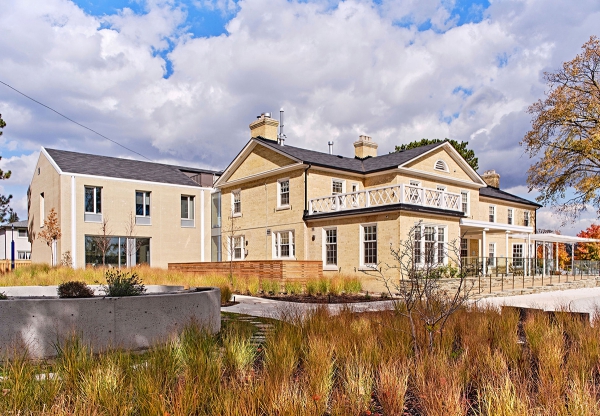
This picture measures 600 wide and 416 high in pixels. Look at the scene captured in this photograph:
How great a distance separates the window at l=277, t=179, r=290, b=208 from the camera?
91.1 ft

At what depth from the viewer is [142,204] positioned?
107ft

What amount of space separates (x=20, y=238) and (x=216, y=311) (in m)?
52.8

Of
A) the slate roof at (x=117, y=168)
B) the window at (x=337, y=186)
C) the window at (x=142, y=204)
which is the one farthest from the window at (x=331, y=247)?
the slate roof at (x=117, y=168)

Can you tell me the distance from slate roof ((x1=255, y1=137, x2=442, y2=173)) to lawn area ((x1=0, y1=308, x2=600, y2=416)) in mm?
19633

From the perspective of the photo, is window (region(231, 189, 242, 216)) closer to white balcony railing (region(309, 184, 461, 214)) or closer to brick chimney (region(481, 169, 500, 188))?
white balcony railing (region(309, 184, 461, 214))

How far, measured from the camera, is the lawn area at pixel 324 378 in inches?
171

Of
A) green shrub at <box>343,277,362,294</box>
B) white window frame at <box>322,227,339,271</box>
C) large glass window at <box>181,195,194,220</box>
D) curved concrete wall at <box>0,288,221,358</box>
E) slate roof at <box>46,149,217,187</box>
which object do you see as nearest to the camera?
curved concrete wall at <box>0,288,221,358</box>

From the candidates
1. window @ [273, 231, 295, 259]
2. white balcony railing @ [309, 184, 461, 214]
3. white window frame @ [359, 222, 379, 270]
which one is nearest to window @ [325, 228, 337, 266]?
white balcony railing @ [309, 184, 461, 214]

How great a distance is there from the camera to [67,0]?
42.6ft

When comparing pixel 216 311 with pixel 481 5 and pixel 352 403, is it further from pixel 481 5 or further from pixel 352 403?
pixel 481 5

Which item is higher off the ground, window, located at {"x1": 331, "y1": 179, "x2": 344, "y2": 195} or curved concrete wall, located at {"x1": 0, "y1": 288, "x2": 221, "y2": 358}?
window, located at {"x1": 331, "y1": 179, "x2": 344, "y2": 195}

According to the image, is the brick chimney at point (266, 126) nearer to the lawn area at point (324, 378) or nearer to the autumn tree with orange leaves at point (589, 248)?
the lawn area at point (324, 378)

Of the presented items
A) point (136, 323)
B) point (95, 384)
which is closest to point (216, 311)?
point (136, 323)

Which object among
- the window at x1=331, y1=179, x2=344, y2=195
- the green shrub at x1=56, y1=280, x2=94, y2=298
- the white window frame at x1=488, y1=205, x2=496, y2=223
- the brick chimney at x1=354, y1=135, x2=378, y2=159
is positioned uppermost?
the brick chimney at x1=354, y1=135, x2=378, y2=159
